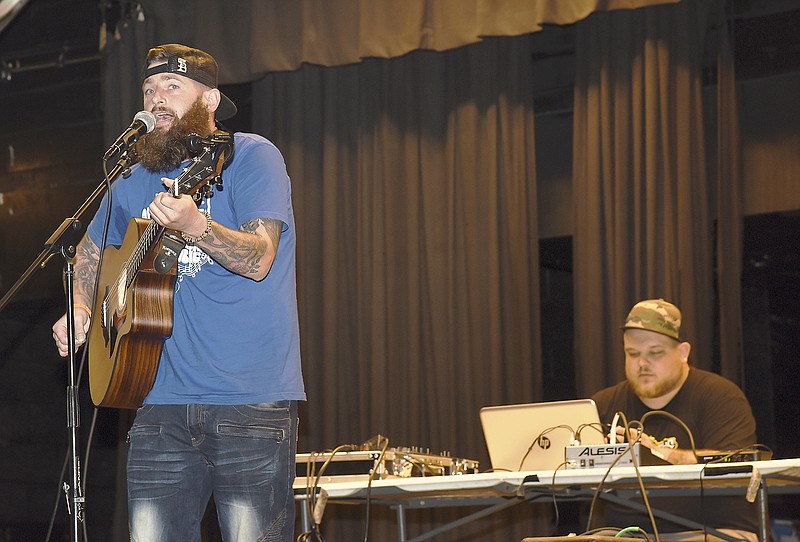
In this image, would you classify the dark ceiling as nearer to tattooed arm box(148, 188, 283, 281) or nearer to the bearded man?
the bearded man

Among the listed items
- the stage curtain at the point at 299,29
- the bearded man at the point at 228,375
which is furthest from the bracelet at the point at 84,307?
the stage curtain at the point at 299,29

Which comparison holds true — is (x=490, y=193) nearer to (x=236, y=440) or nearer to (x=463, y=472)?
(x=463, y=472)

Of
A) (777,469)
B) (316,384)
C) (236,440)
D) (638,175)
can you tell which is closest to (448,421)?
(316,384)

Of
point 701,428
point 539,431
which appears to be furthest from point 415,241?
point 539,431

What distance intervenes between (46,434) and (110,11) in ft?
7.05

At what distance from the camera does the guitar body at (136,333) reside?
225 cm

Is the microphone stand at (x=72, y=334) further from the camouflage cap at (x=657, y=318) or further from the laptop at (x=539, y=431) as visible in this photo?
the camouflage cap at (x=657, y=318)

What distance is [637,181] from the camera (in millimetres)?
4508

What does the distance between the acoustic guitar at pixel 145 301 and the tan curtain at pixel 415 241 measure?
2.55 m

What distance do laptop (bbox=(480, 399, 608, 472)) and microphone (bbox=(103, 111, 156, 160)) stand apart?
5.09 ft

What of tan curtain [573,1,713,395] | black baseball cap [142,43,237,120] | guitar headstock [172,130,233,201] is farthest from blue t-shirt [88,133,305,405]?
tan curtain [573,1,713,395]

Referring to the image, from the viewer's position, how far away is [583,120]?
15.3 ft

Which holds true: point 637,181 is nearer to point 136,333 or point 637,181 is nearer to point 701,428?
point 701,428

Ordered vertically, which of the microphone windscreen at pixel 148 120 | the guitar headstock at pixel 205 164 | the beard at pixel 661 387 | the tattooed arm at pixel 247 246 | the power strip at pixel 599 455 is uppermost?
the microphone windscreen at pixel 148 120
